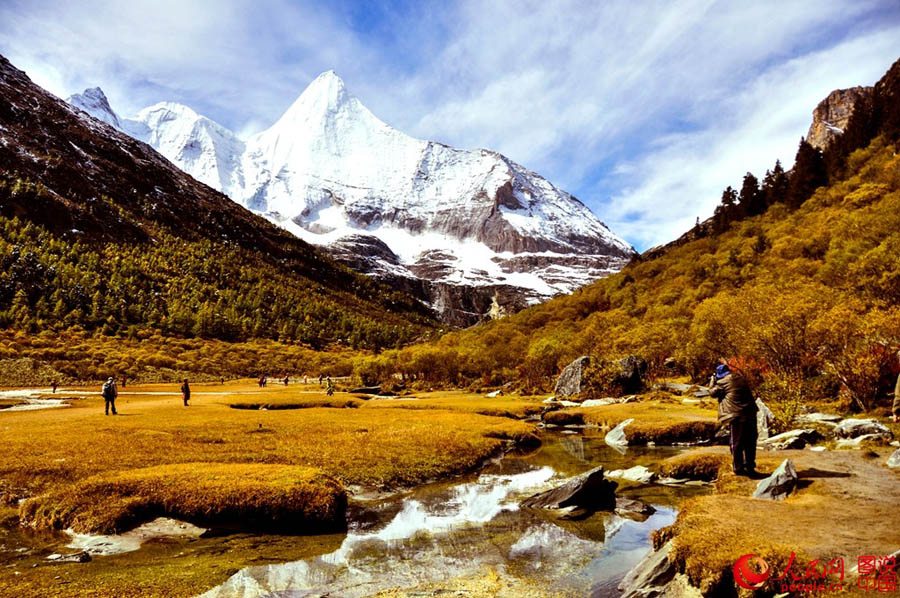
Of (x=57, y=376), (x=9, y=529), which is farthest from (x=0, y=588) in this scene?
(x=57, y=376)

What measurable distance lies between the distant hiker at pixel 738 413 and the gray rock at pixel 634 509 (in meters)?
3.73

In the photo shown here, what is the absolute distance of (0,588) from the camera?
10320 millimetres

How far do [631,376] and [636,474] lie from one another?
146 ft

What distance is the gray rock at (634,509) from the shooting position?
16.6 meters

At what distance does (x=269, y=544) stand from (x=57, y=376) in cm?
10544

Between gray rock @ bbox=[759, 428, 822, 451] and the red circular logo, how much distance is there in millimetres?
16376

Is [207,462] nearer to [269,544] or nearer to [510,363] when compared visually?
[269,544]

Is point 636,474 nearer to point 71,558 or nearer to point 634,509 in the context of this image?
point 634,509

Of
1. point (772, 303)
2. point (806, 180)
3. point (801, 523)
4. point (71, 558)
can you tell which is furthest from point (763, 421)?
point (806, 180)

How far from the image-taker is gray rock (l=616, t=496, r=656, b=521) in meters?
16.6

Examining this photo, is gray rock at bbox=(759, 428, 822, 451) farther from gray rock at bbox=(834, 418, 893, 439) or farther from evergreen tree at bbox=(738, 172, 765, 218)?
evergreen tree at bbox=(738, 172, 765, 218)

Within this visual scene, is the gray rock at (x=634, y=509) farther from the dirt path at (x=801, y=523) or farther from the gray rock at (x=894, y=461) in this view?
the gray rock at (x=894, y=461)

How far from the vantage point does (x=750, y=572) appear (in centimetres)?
898

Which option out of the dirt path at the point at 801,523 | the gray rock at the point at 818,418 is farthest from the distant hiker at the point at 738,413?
the gray rock at the point at 818,418
